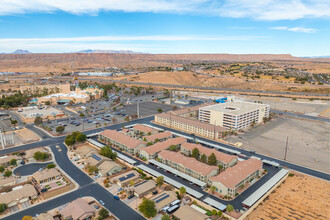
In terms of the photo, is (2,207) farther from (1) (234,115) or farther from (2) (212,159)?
(1) (234,115)

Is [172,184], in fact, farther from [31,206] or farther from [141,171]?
[31,206]

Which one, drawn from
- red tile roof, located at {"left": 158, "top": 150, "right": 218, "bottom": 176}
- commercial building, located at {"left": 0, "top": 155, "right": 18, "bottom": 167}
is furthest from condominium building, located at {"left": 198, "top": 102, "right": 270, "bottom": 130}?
commercial building, located at {"left": 0, "top": 155, "right": 18, "bottom": 167}

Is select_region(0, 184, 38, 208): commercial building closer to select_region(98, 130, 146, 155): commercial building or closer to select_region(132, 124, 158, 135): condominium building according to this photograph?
select_region(98, 130, 146, 155): commercial building

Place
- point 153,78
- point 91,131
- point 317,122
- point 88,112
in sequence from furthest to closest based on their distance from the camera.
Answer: point 153,78, point 88,112, point 317,122, point 91,131

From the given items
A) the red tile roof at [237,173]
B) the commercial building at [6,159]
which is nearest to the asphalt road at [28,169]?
the commercial building at [6,159]

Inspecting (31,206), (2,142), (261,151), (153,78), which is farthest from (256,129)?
(153,78)

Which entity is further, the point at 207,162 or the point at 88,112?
the point at 88,112
